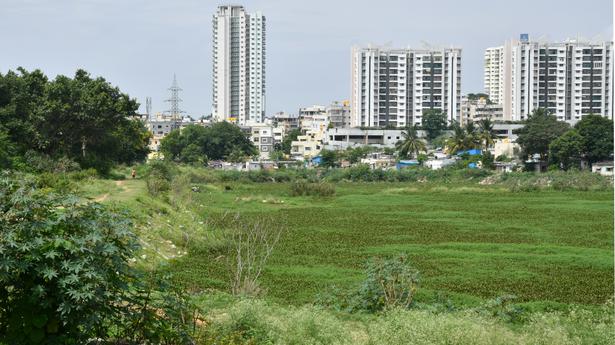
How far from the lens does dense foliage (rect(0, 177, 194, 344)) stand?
6828 mm

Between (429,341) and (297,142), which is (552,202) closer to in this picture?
(429,341)

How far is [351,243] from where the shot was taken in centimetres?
2169

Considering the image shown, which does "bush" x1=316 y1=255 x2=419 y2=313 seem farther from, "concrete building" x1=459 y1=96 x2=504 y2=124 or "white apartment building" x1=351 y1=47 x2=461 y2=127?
"concrete building" x1=459 y1=96 x2=504 y2=124

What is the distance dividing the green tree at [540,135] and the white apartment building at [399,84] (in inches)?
1673

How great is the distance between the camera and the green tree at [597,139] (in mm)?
59031

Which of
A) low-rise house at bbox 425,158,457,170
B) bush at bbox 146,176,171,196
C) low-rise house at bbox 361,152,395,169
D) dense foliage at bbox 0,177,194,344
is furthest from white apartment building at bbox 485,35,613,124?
dense foliage at bbox 0,177,194,344

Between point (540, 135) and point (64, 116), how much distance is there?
124 ft

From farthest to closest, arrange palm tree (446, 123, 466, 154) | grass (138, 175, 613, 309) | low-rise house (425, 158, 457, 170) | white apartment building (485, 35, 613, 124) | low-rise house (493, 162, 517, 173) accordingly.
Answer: white apartment building (485, 35, 613, 124)
palm tree (446, 123, 466, 154)
low-rise house (425, 158, 457, 170)
low-rise house (493, 162, 517, 173)
grass (138, 175, 613, 309)

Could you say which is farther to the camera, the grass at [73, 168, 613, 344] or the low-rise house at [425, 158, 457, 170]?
the low-rise house at [425, 158, 457, 170]

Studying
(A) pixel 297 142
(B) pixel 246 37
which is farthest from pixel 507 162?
(B) pixel 246 37

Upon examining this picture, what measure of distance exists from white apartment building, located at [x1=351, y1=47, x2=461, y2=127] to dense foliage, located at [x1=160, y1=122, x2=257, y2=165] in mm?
26600

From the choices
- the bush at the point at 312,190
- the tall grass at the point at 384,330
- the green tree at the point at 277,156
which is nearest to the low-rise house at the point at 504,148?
the green tree at the point at 277,156

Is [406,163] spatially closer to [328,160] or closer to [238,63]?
[328,160]

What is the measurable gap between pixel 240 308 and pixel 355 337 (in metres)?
1.18
